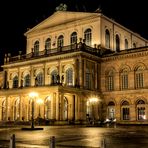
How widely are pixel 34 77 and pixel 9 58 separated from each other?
756cm

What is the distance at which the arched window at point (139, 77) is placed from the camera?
156 ft

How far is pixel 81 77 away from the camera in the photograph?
47.5 metres

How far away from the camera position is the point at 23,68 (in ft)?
181

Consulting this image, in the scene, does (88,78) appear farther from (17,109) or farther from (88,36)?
(17,109)

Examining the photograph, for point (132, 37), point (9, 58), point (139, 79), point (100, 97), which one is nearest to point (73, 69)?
point (100, 97)

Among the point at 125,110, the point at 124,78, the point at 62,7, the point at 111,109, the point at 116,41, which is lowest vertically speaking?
the point at 125,110

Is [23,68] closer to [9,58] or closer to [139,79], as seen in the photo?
[9,58]

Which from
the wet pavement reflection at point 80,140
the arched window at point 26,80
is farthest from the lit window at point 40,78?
the wet pavement reflection at point 80,140

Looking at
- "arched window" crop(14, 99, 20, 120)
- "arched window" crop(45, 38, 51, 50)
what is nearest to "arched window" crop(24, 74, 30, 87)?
"arched window" crop(14, 99, 20, 120)

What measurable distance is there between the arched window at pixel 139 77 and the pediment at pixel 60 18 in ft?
39.3

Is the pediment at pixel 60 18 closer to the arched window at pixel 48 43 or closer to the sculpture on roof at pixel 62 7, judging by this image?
the sculpture on roof at pixel 62 7

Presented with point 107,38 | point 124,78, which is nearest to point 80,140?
point 124,78

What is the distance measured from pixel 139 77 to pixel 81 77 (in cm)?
843

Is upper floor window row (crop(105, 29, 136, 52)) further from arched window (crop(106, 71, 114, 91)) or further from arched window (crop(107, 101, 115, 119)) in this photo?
arched window (crop(107, 101, 115, 119))
